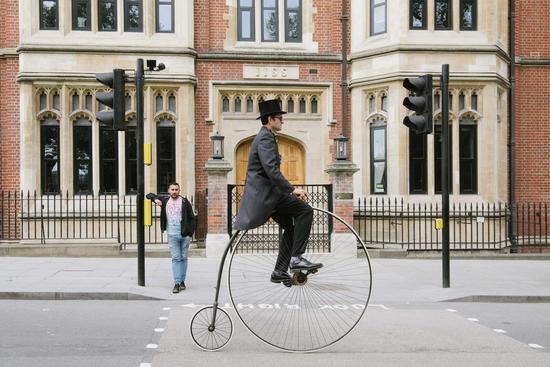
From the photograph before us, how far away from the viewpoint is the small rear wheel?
668 centimetres

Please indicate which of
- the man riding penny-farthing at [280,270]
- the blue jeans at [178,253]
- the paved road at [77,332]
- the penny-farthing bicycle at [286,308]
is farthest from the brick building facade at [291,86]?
the man riding penny-farthing at [280,270]

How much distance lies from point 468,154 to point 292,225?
12.6 metres

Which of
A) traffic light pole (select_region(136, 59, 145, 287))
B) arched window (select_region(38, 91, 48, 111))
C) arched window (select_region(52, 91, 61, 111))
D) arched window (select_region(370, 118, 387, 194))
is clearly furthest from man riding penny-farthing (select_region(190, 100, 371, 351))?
arched window (select_region(38, 91, 48, 111))

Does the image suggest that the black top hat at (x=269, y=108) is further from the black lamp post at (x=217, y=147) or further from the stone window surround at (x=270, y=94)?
the stone window surround at (x=270, y=94)

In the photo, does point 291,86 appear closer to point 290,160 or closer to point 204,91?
point 290,160

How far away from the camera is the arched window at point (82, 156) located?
18.1 metres

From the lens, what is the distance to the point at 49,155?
18.1 meters

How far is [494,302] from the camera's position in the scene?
420 inches

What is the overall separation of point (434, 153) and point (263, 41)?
215 inches

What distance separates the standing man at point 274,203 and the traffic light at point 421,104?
465cm

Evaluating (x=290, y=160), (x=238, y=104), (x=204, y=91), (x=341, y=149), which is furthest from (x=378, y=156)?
(x=204, y=91)

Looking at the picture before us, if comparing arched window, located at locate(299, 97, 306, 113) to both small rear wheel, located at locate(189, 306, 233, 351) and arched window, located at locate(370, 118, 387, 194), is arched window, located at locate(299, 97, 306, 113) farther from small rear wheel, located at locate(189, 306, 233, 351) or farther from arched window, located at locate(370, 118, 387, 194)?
small rear wheel, located at locate(189, 306, 233, 351)

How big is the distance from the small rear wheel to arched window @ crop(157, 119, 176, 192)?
11327mm

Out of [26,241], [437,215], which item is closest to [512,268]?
[437,215]
